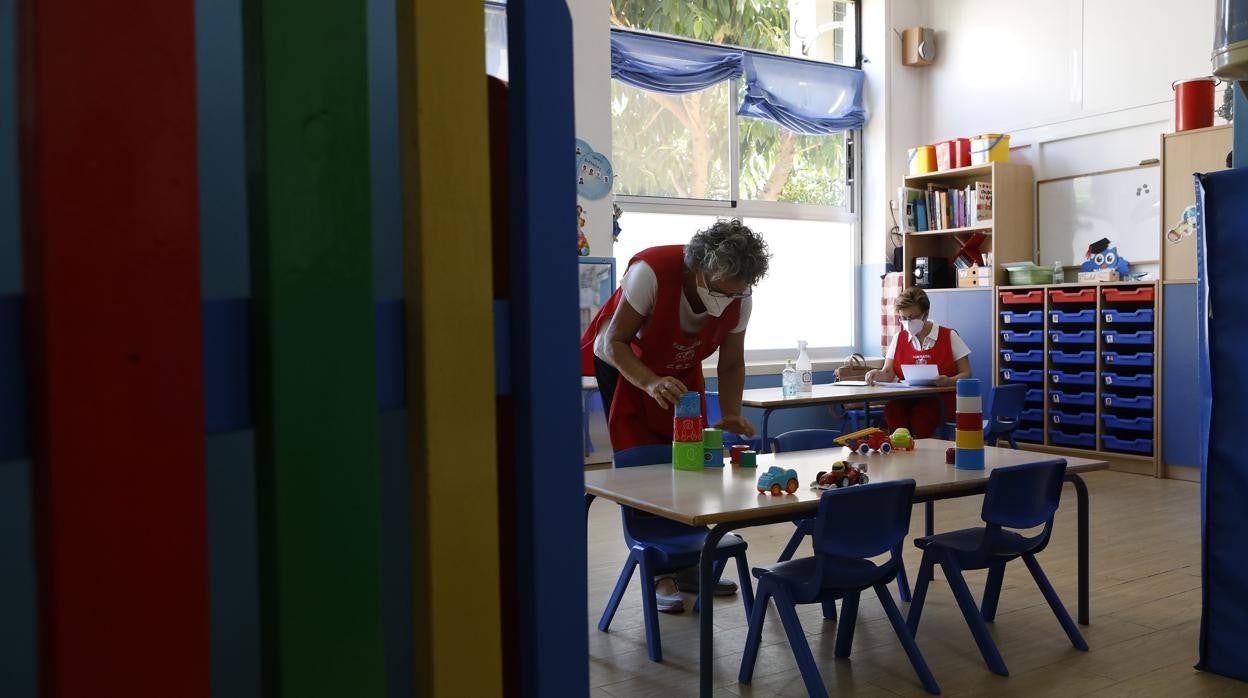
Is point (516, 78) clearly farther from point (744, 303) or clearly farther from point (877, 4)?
point (877, 4)

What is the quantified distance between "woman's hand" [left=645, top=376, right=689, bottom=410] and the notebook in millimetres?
3144

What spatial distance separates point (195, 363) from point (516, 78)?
1.41ft

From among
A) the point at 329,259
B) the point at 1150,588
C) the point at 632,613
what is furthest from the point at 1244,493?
the point at 329,259

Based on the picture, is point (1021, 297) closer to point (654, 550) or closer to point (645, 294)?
point (645, 294)

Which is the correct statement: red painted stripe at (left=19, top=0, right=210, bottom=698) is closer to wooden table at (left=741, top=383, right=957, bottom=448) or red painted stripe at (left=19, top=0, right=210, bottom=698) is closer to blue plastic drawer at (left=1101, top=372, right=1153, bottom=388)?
wooden table at (left=741, top=383, right=957, bottom=448)

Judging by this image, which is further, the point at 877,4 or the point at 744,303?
the point at 877,4

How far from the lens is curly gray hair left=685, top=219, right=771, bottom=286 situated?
308 cm

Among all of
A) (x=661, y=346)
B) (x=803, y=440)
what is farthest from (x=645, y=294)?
(x=803, y=440)

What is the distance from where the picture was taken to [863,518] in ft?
8.54

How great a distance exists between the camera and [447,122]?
0.91m

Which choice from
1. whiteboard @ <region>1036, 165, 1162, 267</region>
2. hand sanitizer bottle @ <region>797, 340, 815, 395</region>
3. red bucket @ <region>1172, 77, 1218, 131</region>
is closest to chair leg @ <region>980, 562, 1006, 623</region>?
hand sanitizer bottle @ <region>797, 340, 815, 395</region>

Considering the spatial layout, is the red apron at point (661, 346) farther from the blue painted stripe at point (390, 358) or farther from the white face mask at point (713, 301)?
the blue painted stripe at point (390, 358)

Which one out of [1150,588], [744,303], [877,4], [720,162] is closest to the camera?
[744,303]

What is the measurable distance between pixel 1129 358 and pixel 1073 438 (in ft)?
2.26
